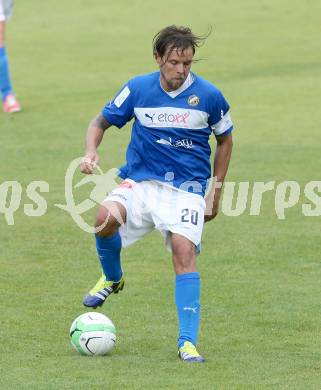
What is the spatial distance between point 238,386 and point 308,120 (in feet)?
34.8

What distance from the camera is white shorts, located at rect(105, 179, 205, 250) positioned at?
25.6 ft

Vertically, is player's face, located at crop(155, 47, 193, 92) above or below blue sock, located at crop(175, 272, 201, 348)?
above

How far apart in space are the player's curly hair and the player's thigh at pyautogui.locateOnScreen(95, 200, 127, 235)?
1.06 meters

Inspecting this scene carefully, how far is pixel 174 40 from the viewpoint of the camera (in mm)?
7676

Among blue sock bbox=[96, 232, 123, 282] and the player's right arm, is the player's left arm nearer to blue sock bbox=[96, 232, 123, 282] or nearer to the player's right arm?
blue sock bbox=[96, 232, 123, 282]

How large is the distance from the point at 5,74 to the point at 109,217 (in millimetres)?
10335

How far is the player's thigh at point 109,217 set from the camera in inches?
311

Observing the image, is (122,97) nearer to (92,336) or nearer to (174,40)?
(174,40)

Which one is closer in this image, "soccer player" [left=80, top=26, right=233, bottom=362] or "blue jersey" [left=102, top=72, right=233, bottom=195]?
"soccer player" [left=80, top=26, right=233, bottom=362]

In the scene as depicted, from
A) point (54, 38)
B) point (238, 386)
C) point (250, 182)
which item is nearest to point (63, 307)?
point (238, 386)

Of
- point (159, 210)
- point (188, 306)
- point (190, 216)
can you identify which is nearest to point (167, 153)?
point (159, 210)

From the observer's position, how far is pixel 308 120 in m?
17.2

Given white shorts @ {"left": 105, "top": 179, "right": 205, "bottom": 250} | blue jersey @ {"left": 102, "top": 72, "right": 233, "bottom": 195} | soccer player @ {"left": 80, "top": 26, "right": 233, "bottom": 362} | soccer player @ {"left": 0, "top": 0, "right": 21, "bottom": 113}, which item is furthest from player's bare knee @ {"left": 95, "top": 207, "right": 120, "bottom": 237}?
soccer player @ {"left": 0, "top": 0, "right": 21, "bottom": 113}

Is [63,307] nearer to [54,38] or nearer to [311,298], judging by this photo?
[311,298]
